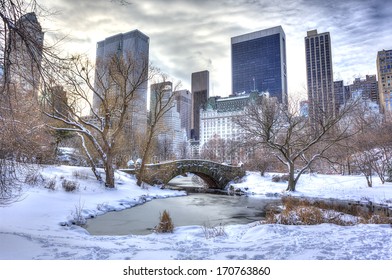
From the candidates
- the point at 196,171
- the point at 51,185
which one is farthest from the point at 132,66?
the point at 196,171

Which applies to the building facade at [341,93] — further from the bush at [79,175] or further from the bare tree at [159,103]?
the bush at [79,175]

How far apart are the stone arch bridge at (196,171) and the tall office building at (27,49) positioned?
17.1 metres

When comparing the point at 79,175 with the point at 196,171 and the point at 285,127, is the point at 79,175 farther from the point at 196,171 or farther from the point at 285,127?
the point at 285,127

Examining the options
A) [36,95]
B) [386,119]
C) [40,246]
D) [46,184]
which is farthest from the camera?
[386,119]

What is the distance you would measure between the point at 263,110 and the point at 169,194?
9337mm

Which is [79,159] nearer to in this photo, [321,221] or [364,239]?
[321,221]

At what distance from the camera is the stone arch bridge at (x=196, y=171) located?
21234mm

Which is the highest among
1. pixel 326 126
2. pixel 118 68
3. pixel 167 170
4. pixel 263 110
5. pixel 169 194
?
pixel 118 68

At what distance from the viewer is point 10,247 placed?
4230 mm

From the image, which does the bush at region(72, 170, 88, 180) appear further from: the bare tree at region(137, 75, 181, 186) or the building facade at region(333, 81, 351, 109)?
the building facade at region(333, 81, 351, 109)

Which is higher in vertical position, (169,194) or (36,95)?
(36,95)

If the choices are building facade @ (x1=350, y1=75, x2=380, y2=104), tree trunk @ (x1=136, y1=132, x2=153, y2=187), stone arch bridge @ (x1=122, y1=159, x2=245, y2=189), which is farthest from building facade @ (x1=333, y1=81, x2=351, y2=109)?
tree trunk @ (x1=136, y1=132, x2=153, y2=187)

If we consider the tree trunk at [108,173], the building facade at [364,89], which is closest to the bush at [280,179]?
the building facade at [364,89]
